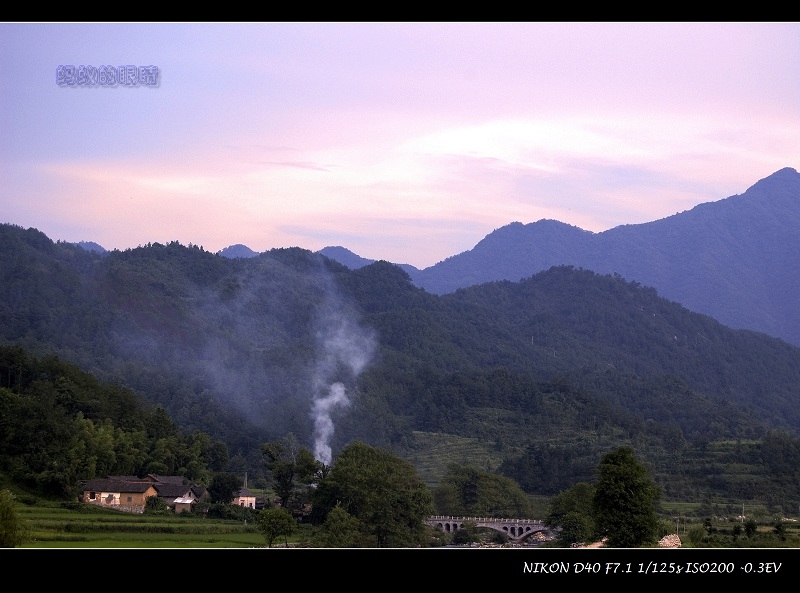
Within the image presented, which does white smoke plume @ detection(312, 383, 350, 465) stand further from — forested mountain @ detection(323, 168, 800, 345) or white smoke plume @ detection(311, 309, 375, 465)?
forested mountain @ detection(323, 168, 800, 345)

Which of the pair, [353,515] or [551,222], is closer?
[353,515]

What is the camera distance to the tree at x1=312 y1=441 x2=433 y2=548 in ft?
100

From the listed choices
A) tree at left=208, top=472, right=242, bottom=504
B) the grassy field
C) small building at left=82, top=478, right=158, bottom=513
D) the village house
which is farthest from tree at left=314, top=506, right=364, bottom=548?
tree at left=208, top=472, right=242, bottom=504

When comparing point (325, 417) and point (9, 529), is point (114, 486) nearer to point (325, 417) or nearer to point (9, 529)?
point (9, 529)

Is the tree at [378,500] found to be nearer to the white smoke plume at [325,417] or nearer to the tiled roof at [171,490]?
the tiled roof at [171,490]

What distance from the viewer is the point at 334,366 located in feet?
274

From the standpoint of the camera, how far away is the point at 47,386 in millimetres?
38531

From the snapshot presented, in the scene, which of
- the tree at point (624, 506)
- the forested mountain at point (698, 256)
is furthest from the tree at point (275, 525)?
the forested mountain at point (698, 256)
